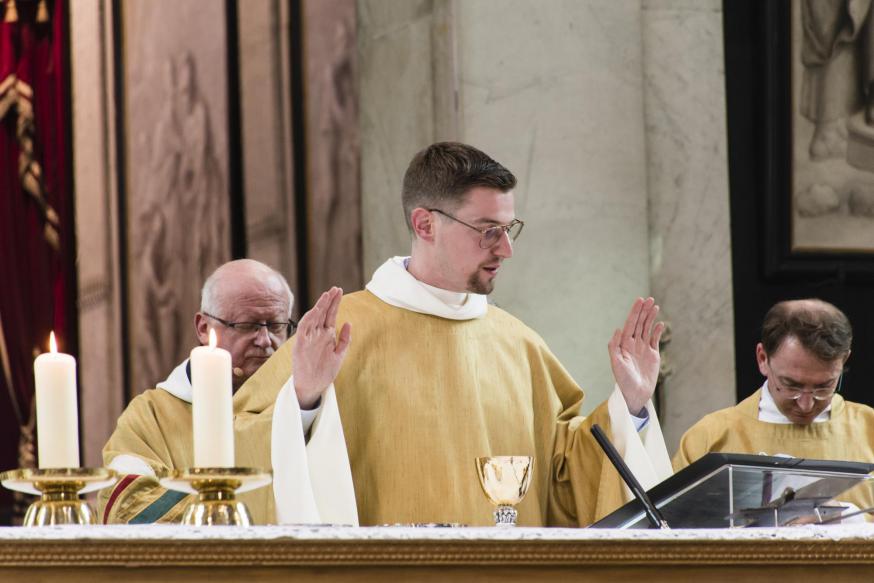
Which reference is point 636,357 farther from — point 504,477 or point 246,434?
point 246,434

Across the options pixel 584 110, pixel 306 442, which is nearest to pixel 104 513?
pixel 306 442

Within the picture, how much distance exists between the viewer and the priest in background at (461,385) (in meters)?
3.94

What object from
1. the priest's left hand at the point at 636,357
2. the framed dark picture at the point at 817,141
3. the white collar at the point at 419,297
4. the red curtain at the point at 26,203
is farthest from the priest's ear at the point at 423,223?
the red curtain at the point at 26,203

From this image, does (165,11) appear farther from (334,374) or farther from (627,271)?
(334,374)

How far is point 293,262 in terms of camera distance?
6227mm

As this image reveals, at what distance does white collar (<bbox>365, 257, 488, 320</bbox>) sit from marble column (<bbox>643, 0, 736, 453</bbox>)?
2112 mm

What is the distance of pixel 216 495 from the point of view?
2465 mm

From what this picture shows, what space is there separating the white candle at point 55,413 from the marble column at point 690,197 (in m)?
4.08

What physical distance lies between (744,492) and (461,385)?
1.14 meters

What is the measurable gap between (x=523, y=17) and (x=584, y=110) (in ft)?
1.38

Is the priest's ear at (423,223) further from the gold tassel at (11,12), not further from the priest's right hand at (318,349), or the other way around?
the gold tassel at (11,12)

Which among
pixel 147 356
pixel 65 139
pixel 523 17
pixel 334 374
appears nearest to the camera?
pixel 334 374

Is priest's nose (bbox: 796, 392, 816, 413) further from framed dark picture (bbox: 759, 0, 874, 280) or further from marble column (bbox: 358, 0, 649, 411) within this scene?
framed dark picture (bbox: 759, 0, 874, 280)

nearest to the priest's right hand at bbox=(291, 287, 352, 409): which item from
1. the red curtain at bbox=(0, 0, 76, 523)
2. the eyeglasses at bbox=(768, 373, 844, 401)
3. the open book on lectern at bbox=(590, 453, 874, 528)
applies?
the open book on lectern at bbox=(590, 453, 874, 528)
